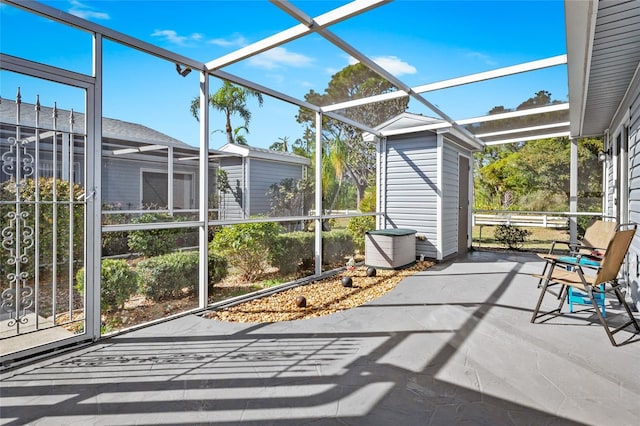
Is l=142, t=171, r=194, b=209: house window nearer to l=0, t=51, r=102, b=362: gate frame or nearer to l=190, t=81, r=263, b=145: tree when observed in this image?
l=0, t=51, r=102, b=362: gate frame

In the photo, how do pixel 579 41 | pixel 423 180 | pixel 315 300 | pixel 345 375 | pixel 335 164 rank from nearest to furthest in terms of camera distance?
pixel 345 375
pixel 579 41
pixel 315 300
pixel 335 164
pixel 423 180

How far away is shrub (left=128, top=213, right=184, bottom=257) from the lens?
3.27m

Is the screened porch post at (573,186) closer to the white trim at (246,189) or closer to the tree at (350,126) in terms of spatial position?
the tree at (350,126)

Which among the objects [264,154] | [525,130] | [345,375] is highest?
[525,130]

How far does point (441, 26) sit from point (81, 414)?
197 inches

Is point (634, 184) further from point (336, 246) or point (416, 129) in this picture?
point (336, 246)

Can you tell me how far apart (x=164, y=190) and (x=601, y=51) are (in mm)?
4106

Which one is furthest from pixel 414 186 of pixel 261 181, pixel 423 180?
pixel 261 181

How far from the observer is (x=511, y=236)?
342 inches

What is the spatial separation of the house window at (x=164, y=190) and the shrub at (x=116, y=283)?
621mm

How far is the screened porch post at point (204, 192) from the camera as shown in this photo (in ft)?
12.0

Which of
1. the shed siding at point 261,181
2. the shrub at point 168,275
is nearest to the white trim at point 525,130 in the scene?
the shed siding at point 261,181

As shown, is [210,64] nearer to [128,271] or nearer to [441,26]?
[128,271]

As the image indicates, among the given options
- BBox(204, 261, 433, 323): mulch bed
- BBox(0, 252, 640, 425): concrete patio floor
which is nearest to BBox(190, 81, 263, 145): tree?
BBox(204, 261, 433, 323): mulch bed
